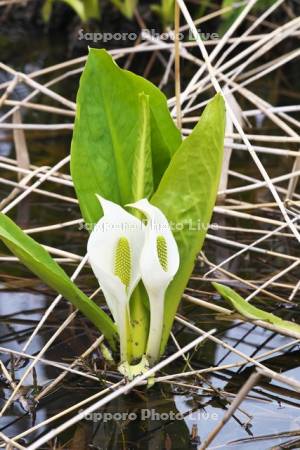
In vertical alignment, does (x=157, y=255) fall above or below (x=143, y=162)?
below

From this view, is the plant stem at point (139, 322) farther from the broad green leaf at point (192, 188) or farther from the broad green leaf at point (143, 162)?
the broad green leaf at point (143, 162)

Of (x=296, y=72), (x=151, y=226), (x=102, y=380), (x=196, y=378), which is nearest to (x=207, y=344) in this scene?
(x=196, y=378)

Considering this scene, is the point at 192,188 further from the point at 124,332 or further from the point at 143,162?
the point at 124,332

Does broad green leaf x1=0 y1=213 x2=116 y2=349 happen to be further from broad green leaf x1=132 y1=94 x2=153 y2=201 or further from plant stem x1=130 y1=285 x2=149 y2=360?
broad green leaf x1=132 y1=94 x2=153 y2=201

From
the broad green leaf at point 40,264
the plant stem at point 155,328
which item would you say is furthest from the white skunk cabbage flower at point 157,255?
the broad green leaf at point 40,264

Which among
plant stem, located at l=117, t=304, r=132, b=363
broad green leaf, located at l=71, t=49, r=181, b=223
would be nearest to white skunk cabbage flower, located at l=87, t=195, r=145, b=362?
plant stem, located at l=117, t=304, r=132, b=363

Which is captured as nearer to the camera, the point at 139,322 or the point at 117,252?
the point at 117,252

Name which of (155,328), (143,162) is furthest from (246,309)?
(143,162)
